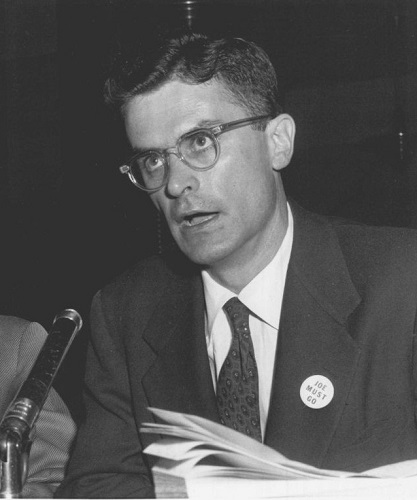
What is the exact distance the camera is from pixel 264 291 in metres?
1.33

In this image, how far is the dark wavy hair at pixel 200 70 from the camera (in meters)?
1.26

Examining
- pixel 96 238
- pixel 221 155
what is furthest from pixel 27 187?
pixel 221 155

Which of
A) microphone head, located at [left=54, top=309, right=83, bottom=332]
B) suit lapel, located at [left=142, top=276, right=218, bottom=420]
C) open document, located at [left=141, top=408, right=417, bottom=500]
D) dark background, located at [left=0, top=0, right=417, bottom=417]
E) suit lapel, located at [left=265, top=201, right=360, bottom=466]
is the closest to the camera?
open document, located at [left=141, top=408, right=417, bottom=500]

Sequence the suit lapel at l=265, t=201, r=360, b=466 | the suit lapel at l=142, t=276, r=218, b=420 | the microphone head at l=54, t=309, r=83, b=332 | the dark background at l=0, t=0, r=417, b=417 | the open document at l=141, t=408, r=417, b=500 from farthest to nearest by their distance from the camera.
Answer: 1. the dark background at l=0, t=0, r=417, b=417
2. the suit lapel at l=142, t=276, r=218, b=420
3. the suit lapel at l=265, t=201, r=360, b=466
4. the microphone head at l=54, t=309, r=83, b=332
5. the open document at l=141, t=408, r=417, b=500

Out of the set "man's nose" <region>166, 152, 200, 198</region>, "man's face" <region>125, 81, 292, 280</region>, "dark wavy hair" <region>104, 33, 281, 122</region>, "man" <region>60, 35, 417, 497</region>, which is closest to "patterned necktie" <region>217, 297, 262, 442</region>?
"man" <region>60, 35, 417, 497</region>

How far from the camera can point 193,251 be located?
1.25 meters

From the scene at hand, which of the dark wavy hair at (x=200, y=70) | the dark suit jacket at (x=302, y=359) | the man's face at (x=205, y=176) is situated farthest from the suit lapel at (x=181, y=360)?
the dark wavy hair at (x=200, y=70)

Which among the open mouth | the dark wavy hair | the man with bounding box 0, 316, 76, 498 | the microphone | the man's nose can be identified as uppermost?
the dark wavy hair

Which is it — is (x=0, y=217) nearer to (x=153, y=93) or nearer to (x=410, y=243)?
(x=153, y=93)

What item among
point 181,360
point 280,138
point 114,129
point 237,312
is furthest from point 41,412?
point 114,129

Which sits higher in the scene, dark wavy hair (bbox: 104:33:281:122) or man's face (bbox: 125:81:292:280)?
dark wavy hair (bbox: 104:33:281:122)

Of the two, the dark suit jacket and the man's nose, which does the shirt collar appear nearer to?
the dark suit jacket

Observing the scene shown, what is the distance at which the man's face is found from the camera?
1.23 m

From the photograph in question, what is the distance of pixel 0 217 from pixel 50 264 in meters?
0.27
